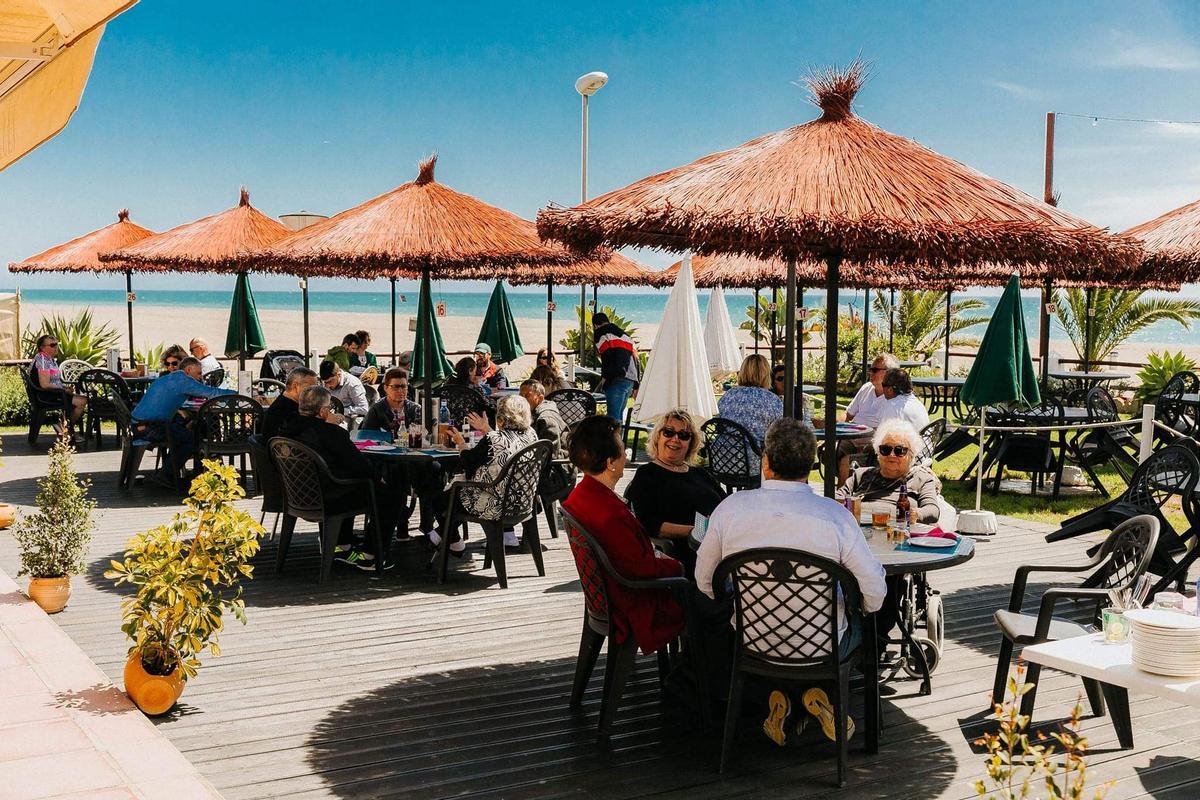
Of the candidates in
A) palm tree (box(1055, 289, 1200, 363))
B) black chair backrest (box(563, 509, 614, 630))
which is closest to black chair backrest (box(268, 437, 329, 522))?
black chair backrest (box(563, 509, 614, 630))

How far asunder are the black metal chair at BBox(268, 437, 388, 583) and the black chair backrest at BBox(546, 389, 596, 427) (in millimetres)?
3703

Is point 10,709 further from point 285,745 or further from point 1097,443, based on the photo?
point 1097,443

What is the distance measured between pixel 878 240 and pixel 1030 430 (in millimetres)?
6165

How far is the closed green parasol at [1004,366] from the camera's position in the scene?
8.96m

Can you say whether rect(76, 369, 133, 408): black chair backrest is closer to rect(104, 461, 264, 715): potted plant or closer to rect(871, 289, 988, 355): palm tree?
rect(104, 461, 264, 715): potted plant

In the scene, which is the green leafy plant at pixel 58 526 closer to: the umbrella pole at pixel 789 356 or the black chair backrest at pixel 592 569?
the black chair backrest at pixel 592 569

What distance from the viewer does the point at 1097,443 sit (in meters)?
10.9

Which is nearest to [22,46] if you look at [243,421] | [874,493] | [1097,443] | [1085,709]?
[874,493]

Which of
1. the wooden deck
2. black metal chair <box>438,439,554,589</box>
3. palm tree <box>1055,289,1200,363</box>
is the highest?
palm tree <box>1055,289,1200,363</box>

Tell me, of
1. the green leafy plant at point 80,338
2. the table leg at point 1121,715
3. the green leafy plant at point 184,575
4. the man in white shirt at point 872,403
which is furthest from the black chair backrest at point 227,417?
the green leafy plant at point 80,338

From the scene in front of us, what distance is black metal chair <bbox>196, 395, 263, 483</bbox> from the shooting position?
955cm

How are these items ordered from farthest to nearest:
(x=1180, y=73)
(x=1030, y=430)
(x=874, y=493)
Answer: (x=1180, y=73), (x=1030, y=430), (x=874, y=493)

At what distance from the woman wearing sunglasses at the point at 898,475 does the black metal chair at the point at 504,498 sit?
216 cm

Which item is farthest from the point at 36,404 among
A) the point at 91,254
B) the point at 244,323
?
the point at 91,254
